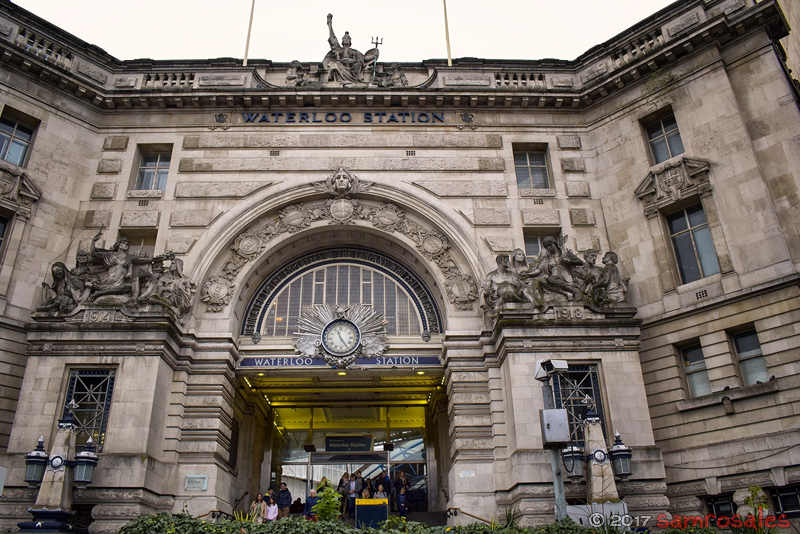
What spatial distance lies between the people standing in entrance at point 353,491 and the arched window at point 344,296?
556 cm

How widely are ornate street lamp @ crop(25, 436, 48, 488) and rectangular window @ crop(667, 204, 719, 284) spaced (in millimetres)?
20117

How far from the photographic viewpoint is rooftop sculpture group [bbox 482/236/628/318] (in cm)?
2045

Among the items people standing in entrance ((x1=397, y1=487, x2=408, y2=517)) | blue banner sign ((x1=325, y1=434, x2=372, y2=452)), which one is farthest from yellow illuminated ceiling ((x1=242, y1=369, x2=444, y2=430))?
people standing in entrance ((x1=397, y1=487, x2=408, y2=517))

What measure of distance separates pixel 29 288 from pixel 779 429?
77.6 ft

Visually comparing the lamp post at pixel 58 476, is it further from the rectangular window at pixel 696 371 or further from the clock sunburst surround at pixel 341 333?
the rectangular window at pixel 696 371

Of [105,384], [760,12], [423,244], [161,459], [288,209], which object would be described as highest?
[760,12]

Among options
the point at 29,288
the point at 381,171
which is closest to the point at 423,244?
the point at 381,171

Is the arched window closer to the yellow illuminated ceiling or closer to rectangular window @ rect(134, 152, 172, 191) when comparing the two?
the yellow illuminated ceiling

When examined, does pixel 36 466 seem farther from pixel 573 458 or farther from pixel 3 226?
pixel 573 458

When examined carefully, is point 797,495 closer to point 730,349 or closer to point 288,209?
point 730,349

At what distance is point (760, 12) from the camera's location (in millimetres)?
21312

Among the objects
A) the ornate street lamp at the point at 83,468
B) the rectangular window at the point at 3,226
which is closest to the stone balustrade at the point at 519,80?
the rectangular window at the point at 3,226

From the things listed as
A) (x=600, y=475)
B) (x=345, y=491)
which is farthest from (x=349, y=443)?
(x=600, y=475)

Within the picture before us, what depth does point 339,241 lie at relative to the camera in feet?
80.1
